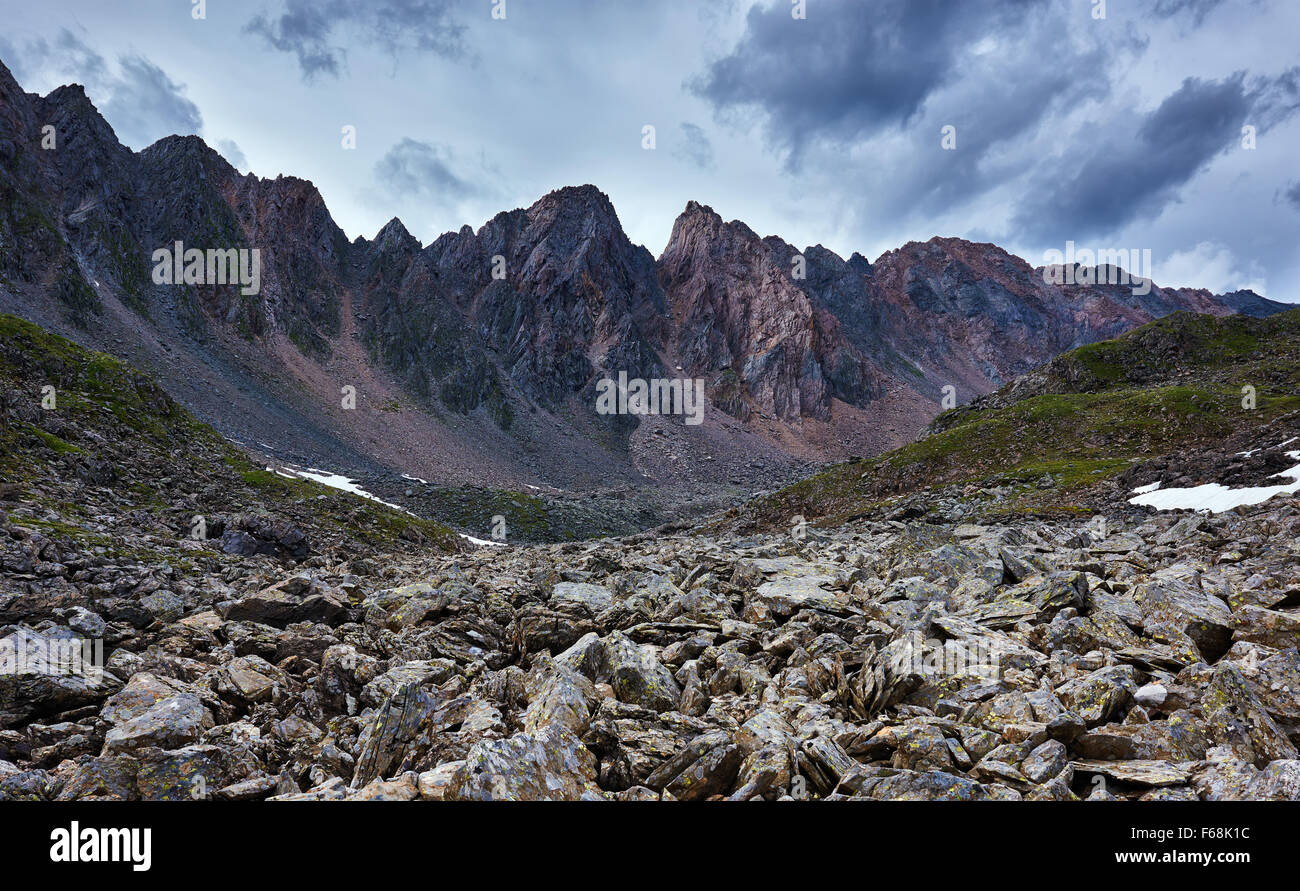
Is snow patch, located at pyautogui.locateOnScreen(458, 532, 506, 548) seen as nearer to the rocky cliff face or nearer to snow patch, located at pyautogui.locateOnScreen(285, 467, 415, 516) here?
snow patch, located at pyautogui.locateOnScreen(285, 467, 415, 516)

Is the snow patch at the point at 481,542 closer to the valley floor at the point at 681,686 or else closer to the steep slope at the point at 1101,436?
the steep slope at the point at 1101,436

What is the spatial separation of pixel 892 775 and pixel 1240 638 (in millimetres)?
8578

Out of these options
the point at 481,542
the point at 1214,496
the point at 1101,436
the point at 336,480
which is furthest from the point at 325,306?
the point at 1214,496

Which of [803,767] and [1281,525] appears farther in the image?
[1281,525]

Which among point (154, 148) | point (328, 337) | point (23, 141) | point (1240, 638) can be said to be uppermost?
point (154, 148)

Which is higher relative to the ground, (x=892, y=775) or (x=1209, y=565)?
(x=1209, y=565)

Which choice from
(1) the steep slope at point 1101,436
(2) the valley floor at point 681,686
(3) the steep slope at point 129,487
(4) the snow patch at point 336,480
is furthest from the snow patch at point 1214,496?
(4) the snow patch at point 336,480

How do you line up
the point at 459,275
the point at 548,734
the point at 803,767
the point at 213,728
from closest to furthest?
the point at 803,767 < the point at 548,734 < the point at 213,728 < the point at 459,275

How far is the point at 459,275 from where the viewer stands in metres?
187

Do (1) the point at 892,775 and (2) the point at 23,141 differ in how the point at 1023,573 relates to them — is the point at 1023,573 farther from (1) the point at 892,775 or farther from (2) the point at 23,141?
(2) the point at 23,141

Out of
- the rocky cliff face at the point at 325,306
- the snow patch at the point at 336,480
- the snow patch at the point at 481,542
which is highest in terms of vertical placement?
the rocky cliff face at the point at 325,306

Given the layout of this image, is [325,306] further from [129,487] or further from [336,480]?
[129,487]
